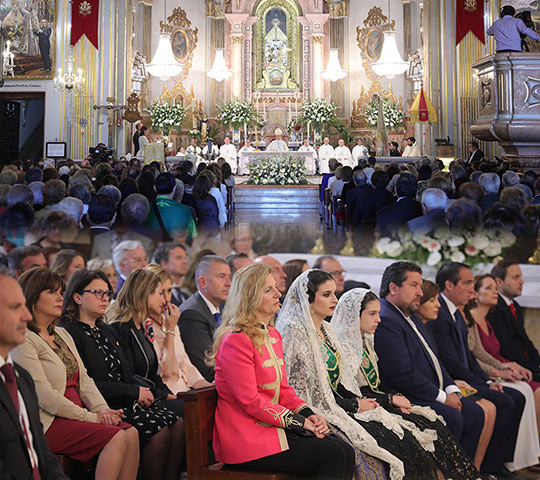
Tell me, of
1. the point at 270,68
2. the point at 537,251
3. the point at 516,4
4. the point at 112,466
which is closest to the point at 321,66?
the point at 270,68

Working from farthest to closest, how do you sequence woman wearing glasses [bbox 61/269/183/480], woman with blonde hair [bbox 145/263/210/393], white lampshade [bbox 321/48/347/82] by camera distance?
white lampshade [bbox 321/48/347/82] → woman with blonde hair [bbox 145/263/210/393] → woman wearing glasses [bbox 61/269/183/480]

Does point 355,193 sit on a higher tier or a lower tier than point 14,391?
higher

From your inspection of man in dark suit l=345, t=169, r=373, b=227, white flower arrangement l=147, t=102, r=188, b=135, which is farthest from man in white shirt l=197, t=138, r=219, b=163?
man in dark suit l=345, t=169, r=373, b=227

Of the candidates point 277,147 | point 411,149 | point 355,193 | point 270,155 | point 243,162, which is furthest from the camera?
point 277,147

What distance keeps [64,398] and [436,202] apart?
3199 mm

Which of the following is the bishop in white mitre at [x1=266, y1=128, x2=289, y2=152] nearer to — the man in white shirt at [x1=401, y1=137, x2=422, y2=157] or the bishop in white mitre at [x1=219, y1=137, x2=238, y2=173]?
the bishop in white mitre at [x1=219, y1=137, x2=238, y2=173]

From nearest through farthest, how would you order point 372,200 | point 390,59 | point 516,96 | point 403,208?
1. point 403,208
2. point 372,200
3. point 516,96
4. point 390,59

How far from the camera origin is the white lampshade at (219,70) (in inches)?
768

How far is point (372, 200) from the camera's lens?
25.3ft

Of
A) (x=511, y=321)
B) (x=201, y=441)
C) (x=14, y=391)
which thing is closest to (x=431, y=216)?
(x=511, y=321)

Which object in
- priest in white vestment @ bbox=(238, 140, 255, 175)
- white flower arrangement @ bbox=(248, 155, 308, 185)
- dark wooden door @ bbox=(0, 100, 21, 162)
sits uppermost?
dark wooden door @ bbox=(0, 100, 21, 162)

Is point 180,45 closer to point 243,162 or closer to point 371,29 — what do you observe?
point 371,29

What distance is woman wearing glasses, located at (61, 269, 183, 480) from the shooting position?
3.55 meters

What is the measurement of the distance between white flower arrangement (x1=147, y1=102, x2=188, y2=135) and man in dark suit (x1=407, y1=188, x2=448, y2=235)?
547 inches
